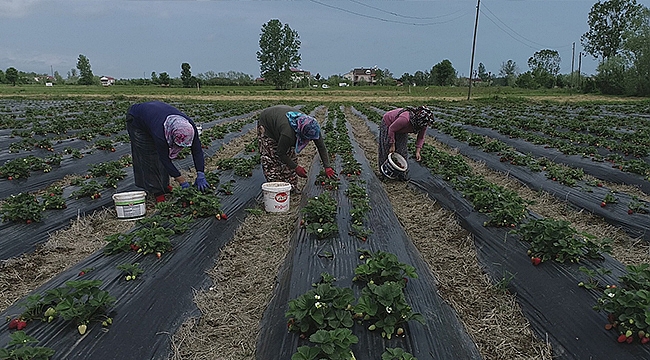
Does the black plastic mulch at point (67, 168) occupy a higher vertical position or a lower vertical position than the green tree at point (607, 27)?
lower

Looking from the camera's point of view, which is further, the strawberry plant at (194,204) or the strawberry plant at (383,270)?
the strawberry plant at (194,204)

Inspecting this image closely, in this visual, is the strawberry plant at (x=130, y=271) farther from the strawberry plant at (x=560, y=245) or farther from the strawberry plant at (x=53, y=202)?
the strawberry plant at (x=560, y=245)

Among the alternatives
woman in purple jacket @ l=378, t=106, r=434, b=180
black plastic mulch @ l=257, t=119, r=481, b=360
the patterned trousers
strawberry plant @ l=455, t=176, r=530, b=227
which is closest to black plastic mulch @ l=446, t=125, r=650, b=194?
strawberry plant @ l=455, t=176, r=530, b=227

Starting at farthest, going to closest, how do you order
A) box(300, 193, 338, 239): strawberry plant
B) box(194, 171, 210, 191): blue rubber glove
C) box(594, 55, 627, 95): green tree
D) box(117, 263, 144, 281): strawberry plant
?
box(594, 55, 627, 95): green tree
box(194, 171, 210, 191): blue rubber glove
box(300, 193, 338, 239): strawberry plant
box(117, 263, 144, 281): strawberry plant

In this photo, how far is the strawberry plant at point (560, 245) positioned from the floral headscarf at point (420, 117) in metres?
3.44

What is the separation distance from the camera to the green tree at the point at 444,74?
6562 cm

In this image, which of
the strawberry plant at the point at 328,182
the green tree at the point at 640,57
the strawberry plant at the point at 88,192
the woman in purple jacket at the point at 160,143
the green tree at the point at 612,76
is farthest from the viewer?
the green tree at the point at 612,76

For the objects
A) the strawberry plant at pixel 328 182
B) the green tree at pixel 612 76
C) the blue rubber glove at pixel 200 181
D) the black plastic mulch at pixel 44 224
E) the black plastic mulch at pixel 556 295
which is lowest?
the black plastic mulch at pixel 556 295

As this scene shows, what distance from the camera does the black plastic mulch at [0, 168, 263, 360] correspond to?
2.74 m

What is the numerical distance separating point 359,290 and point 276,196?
9.50 feet

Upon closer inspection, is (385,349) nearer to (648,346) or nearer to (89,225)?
(648,346)

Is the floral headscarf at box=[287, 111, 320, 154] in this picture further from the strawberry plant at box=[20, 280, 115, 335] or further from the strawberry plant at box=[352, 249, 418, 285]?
the strawberry plant at box=[20, 280, 115, 335]

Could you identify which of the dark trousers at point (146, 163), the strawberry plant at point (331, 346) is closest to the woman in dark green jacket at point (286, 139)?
the dark trousers at point (146, 163)

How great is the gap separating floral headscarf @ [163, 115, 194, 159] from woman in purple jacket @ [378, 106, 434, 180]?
13.3 feet
